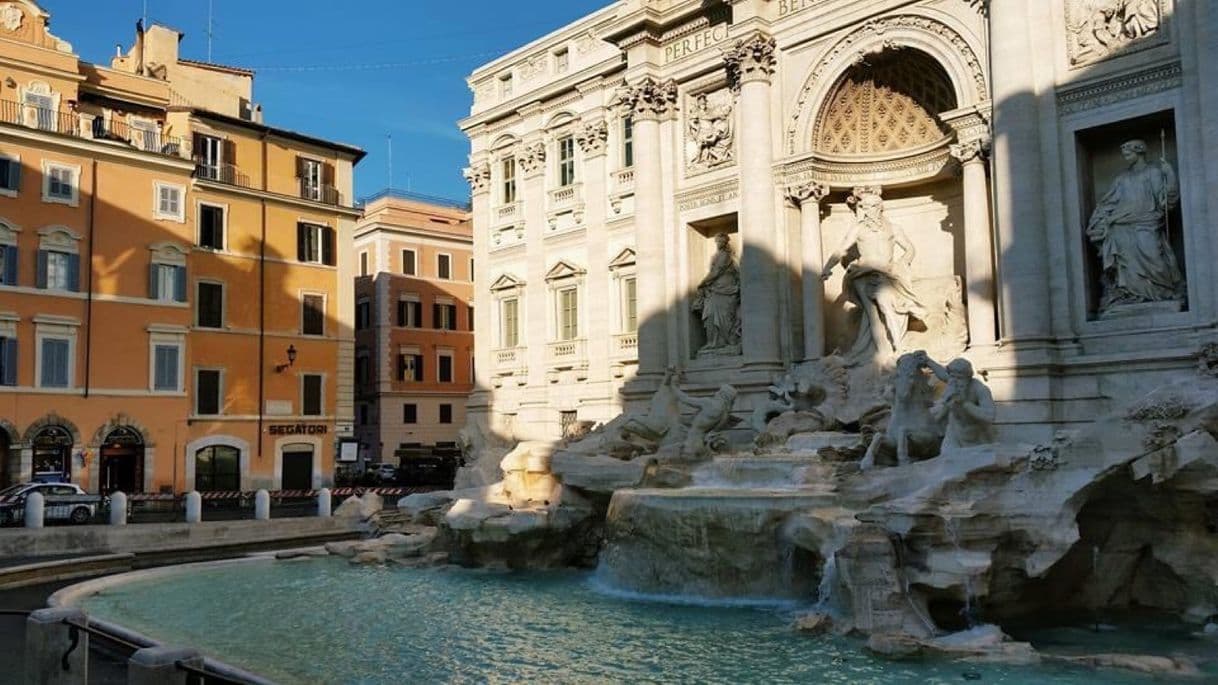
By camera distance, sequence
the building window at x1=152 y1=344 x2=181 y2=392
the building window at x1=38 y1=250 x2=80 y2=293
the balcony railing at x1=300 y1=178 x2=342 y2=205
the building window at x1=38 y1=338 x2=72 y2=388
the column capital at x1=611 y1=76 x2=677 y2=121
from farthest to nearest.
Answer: the balcony railing at x1=300 y1=178 x2=342 y2=205 < the building window at x1=152 y1=344 x2=181 y2=392 < the building window at x1=38 y1=250 x2=80 y2=293 < the building window at x1=38 y1=338 x2=72 y2=388 < the column capital at x1=611 y1=76 x2=677 y2=121

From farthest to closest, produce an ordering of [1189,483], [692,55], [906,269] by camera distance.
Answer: [692,55]
[906,269]
[1189,483]

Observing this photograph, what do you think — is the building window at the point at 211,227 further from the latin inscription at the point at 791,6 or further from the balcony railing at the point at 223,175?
the latin inscription at the point at 791,6

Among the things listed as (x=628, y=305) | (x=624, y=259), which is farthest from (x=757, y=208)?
(x=628, y=305)

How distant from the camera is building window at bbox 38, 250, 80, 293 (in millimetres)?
29547

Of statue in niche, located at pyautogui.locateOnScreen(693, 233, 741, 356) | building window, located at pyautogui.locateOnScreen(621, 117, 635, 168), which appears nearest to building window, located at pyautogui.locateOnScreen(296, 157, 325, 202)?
building window, located at pyautogui.locateOnScreen(621, 117, 635, 168)

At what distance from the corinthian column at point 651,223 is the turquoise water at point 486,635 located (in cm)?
922

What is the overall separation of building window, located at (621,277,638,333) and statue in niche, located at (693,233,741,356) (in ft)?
8.87

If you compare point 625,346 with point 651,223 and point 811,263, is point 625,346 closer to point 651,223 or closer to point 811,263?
point 651,223

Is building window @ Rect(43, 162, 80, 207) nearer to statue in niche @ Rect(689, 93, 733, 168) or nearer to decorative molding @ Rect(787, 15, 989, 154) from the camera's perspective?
statue in niche @ Rect(689, 93, 733, 168)

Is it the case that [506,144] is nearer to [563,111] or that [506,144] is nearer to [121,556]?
[563,111]

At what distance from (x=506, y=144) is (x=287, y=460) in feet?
44.8

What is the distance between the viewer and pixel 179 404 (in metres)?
32.1

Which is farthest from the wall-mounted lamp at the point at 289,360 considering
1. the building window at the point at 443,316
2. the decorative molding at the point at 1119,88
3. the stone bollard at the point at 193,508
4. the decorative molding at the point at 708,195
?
the decorative molding at the point at 1119,88

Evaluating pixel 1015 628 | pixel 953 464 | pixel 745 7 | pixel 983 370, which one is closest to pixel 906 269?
pixel 983 370
